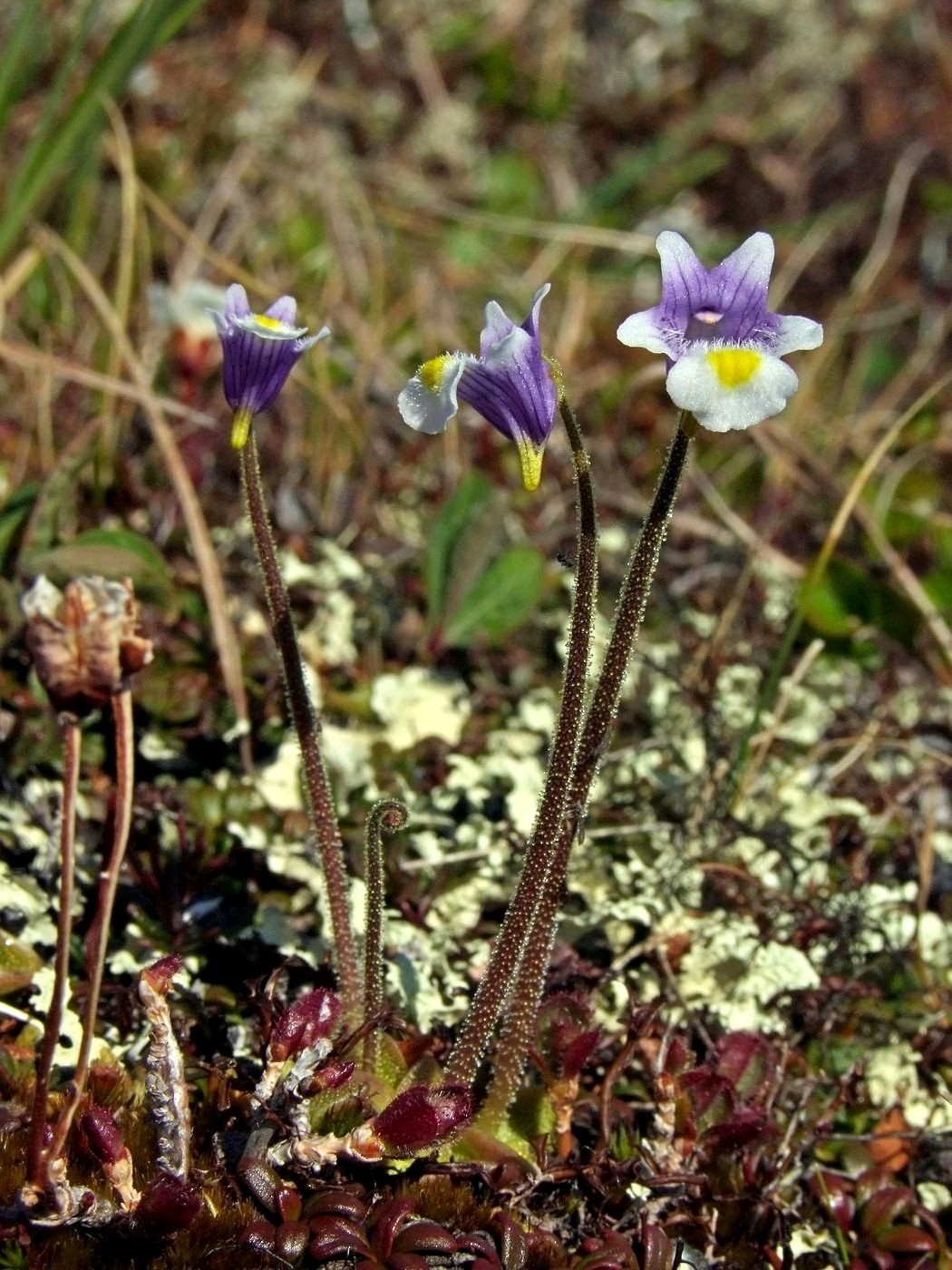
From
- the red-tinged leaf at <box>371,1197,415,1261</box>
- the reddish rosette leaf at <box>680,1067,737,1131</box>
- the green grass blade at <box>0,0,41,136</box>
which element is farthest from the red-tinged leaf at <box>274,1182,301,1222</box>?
the green grass blade at <box>0,0,41,136</box>

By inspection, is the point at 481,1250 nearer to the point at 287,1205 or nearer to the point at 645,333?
the point at 287,1205

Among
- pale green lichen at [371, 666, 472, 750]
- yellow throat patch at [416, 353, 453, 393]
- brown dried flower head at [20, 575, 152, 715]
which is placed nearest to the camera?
brown dried flower head at [20, 575, 152, 715]

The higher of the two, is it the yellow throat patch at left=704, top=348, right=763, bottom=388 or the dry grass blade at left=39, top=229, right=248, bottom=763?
the dry grass blade at left=39, top=229, right=248, bottom=763

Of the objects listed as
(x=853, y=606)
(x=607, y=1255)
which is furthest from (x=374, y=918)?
(x=853, y=606)

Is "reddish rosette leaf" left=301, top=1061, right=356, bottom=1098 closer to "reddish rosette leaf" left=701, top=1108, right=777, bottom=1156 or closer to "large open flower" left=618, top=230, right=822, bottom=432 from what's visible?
"reddish rosette leaf" left=701, top=1108, right=777, bottom=1156

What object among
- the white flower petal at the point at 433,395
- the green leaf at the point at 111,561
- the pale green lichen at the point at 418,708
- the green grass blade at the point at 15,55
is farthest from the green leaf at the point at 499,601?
the green grass blade at the point at 15,55

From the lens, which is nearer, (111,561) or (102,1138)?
(102,1138)
